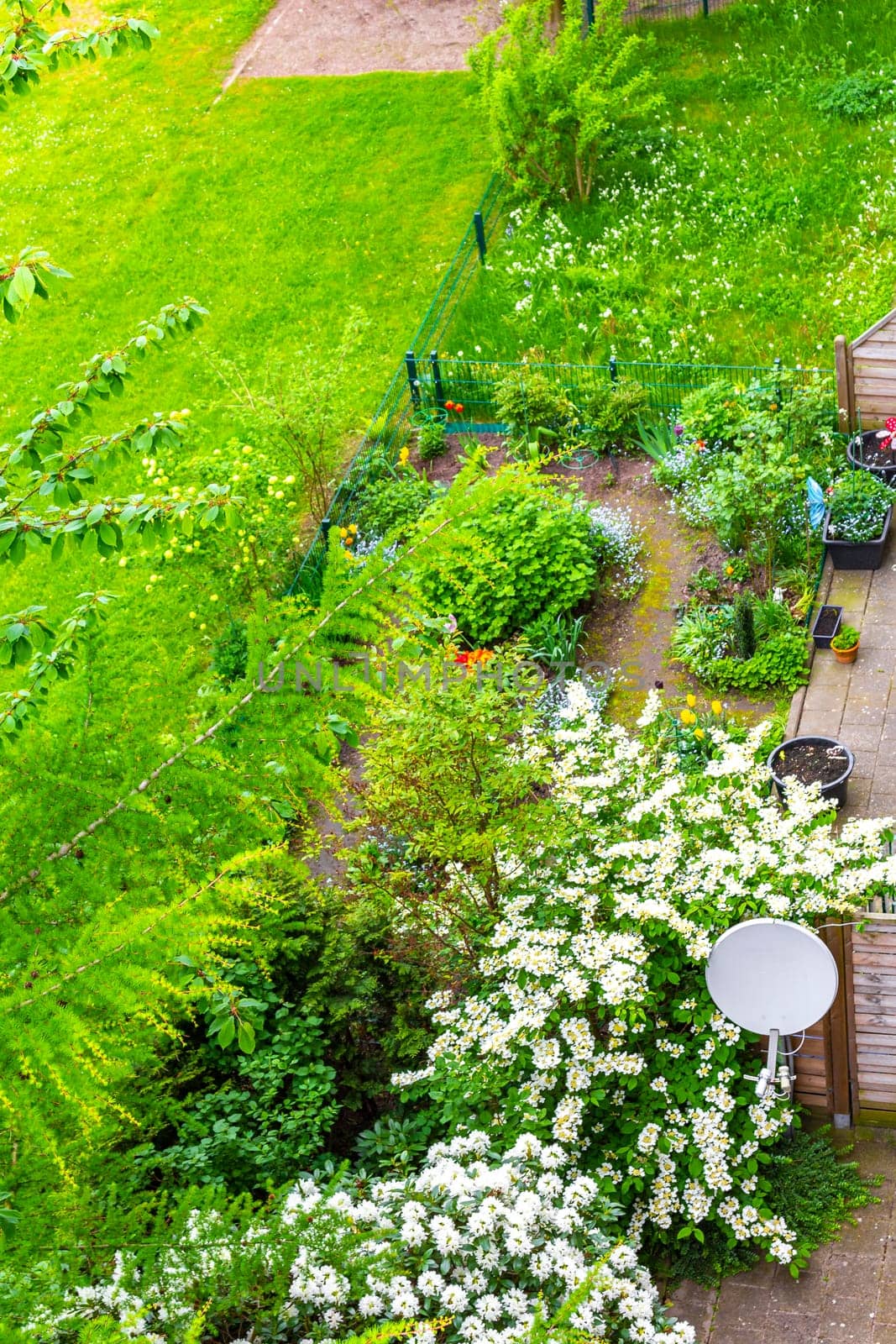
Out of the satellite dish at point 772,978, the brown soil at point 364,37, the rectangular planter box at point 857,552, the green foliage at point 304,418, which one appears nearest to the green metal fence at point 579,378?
the green foliage at point 304,418

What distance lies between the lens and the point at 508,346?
13.9m

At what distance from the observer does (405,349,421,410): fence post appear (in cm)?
1323

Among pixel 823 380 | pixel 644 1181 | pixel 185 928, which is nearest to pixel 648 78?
pixel 823 380

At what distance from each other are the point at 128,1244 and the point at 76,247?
46.5 feet

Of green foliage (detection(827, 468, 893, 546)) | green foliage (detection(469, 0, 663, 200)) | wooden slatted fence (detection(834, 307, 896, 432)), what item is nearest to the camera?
green foliage (detection(827, 468, 893, 546))

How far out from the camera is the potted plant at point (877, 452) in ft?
35.9

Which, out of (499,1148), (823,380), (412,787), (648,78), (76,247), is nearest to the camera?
(499,1148)

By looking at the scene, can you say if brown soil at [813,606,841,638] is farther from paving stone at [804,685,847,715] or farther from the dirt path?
the dirt path

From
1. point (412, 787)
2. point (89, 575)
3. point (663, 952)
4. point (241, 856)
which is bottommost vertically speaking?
point (89, 575)

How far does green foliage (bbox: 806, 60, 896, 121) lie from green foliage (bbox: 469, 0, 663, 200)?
1.84 meters

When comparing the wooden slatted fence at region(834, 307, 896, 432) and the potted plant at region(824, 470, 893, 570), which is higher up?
the wooden slatted fence at region(834, 307, 896, 432)

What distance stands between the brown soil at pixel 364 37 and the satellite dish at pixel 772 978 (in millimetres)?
15480

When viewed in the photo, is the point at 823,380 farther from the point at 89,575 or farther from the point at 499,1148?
the point at 499,1148

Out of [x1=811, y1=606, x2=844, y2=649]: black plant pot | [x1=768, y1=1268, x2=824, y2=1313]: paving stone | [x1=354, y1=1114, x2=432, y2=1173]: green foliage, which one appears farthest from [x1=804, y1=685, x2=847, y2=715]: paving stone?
[x1=354, y1=1114, x2=432, y2=1173]: green foliage
